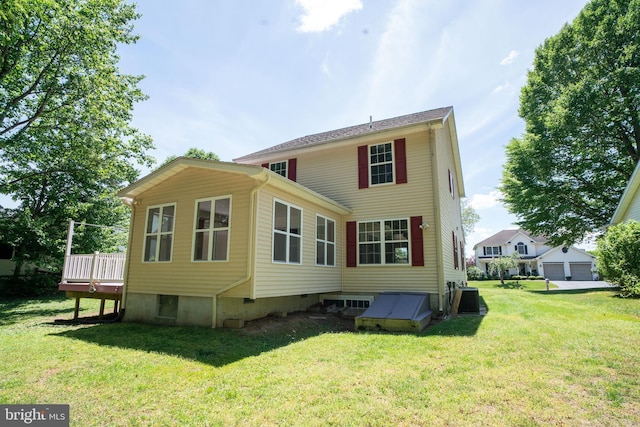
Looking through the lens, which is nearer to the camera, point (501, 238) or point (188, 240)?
point (188, 240)

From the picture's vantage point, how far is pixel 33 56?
13.3 meters

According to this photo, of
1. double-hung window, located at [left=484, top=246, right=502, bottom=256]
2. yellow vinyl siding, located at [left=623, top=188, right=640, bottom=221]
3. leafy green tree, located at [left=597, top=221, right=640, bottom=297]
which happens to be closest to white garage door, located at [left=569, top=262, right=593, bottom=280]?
double-hung window, located at [left=484, top=246, right=502, bottom=256]

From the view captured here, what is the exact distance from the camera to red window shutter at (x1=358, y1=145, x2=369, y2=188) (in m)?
11.2

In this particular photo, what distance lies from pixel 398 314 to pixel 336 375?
4090mm

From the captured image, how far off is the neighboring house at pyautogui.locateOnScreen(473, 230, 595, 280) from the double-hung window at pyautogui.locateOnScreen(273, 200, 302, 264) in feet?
111

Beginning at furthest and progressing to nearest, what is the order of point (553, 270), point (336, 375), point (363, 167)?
point (553, 270)
point (363, 167)
point (336, 375)

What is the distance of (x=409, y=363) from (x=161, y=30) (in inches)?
503

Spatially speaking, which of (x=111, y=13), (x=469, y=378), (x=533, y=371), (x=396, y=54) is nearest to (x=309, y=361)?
(x=469, y=378)

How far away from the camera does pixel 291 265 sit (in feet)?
27.5

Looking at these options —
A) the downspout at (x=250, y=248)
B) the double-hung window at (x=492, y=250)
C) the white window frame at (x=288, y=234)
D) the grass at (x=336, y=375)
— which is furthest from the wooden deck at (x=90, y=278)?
the double-hung window at (x=492, y=250)

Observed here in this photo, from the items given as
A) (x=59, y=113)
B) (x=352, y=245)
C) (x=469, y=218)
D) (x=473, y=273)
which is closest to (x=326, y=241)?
(x=352, y=245)

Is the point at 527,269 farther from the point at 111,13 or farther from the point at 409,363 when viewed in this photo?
the point at 111,13

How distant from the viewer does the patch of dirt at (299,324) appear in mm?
7590

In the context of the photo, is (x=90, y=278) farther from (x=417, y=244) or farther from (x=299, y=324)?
(x=417, y=244)
